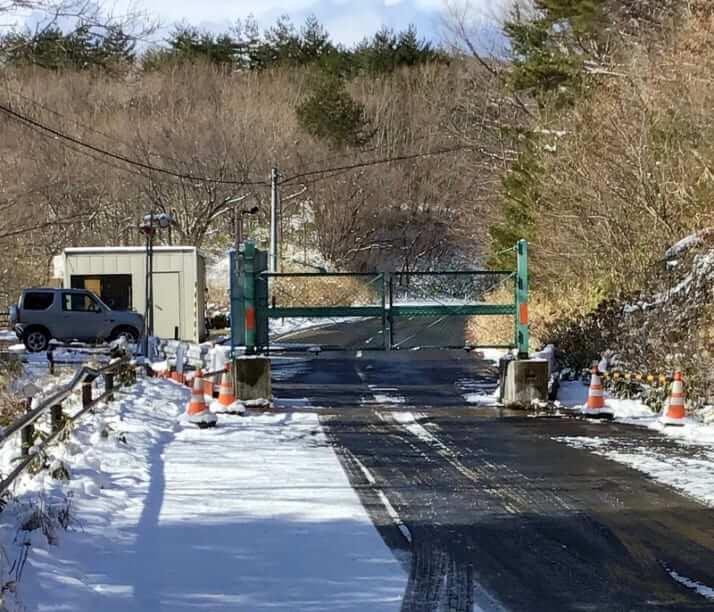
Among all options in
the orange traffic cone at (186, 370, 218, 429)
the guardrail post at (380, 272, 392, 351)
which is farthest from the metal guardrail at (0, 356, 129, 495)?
the guardrail post at (380, 272, 392, 351)

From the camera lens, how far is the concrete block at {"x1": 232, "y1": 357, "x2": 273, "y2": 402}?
606 inches

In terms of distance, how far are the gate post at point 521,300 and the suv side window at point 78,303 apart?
59.2 feet

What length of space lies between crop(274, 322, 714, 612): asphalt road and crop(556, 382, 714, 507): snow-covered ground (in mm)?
197

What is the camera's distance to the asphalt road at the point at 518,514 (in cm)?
605

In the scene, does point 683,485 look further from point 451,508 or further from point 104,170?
point 104,170

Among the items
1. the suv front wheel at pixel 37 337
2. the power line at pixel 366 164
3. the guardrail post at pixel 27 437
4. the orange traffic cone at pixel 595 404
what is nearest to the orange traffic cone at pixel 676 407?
the orange traffic cone at pixel 595 404

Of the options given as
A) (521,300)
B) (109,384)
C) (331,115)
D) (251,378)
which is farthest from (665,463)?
(331,115)

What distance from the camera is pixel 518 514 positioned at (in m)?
8.06

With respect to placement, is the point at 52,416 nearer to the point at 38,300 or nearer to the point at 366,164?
the point at 38,300

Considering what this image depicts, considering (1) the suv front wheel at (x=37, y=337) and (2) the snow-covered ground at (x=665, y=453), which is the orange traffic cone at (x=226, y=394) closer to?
(2) the snow-covered ground at (x=665, y=453)

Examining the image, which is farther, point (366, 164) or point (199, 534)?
point (366, 164)

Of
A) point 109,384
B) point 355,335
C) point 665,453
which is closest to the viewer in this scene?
point 665,453

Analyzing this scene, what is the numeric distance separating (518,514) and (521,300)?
26.2ft

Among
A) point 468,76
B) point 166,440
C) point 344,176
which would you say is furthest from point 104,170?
point 166,440
